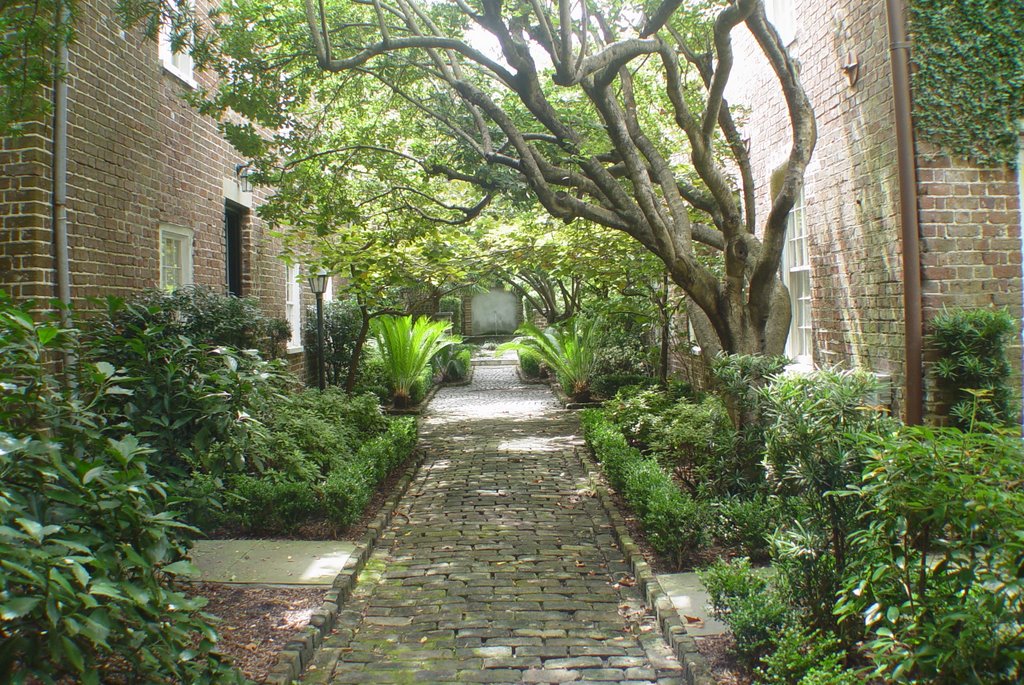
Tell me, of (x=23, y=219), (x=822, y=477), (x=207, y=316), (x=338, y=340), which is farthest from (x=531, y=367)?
(x=822, y=477)

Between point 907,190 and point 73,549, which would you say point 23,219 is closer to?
point 73,549

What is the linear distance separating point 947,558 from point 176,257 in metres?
9.10

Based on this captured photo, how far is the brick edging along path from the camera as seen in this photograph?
14.6ft

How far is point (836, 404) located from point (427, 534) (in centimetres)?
410

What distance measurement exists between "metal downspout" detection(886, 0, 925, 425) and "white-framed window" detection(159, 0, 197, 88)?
7.18 metres

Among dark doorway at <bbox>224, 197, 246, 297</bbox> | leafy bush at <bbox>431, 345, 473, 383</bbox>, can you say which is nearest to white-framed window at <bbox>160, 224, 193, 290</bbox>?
dark doorway at <bbox>224, 197, 246, 297</bbox>

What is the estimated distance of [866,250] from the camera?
718 centimetres

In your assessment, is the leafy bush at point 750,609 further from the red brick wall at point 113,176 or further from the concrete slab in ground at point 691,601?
the red brick wall at point 113,176

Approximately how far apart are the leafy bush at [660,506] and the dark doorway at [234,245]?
21.7 ft

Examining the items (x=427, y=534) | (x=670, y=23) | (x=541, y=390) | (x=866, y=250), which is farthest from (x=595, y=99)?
(x=541, y=390)

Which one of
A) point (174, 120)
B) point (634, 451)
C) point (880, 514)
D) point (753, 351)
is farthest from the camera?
point (174, 120)

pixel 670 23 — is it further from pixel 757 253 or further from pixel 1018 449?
pixel 1018 449

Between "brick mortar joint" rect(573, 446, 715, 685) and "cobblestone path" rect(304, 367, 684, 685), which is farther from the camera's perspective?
"cobblestone path" rect(304, 367, 684, 685)

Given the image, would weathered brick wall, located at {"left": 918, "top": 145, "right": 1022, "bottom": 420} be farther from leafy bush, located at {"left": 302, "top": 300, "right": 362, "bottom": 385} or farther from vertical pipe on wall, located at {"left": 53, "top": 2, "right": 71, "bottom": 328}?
leafy bush, located at {"left": 302, "top": 300, "right": 362, "bottom": 385}
